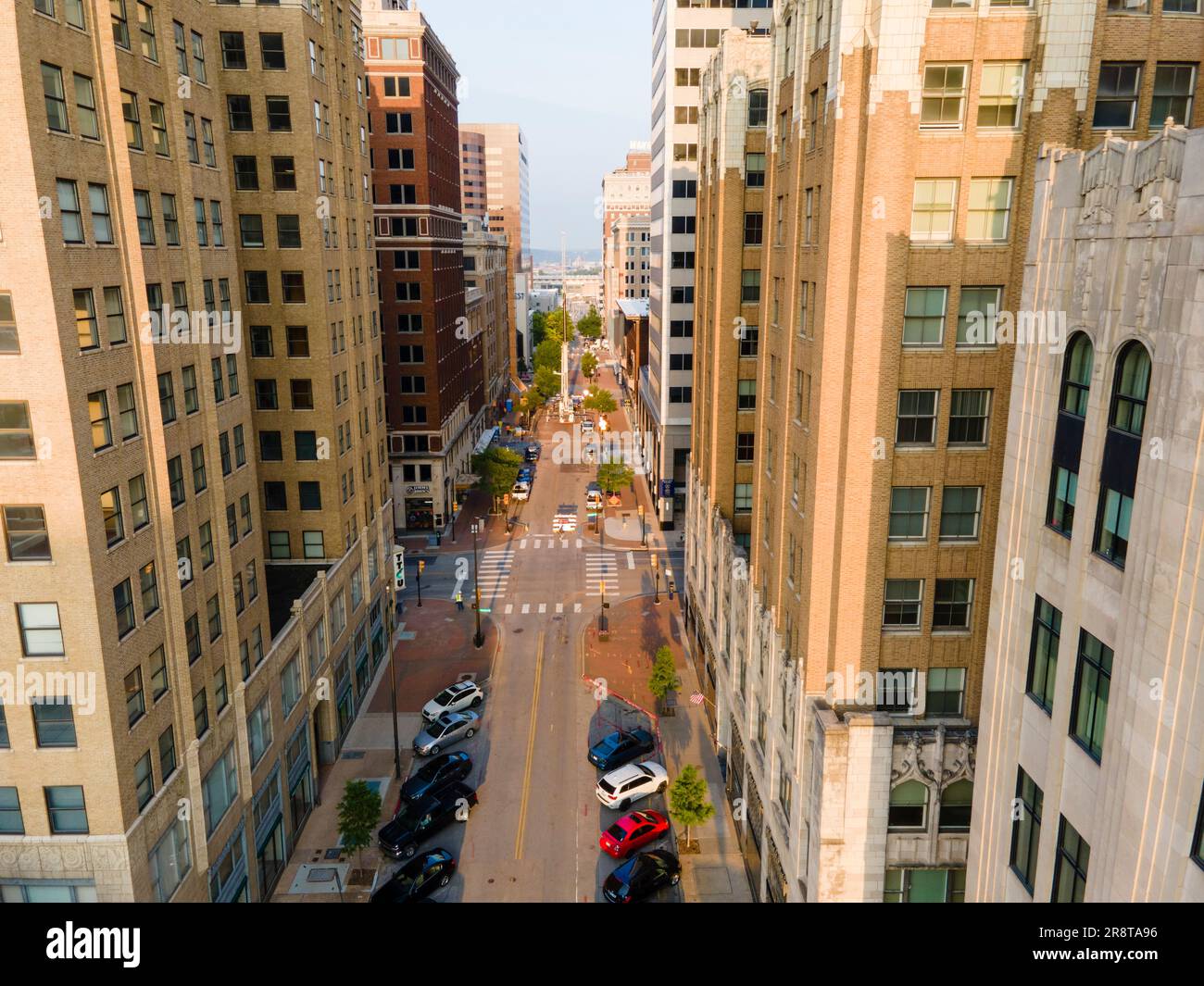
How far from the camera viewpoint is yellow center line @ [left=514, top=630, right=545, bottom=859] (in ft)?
118

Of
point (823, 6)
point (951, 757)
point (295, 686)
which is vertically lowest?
point (295, 686)

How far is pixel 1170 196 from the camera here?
45.2 feet

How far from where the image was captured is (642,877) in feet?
106

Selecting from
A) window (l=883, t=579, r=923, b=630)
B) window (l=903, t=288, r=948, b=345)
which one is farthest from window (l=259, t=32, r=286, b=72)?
window (l=883, t=579, r=923, b=630)

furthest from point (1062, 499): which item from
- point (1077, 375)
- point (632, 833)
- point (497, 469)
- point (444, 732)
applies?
point (497, 469)

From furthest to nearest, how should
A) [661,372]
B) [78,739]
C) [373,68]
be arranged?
1. [661,372]
2. [373,68]
3. [78,739]

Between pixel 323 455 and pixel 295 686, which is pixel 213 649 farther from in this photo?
pixel 323 455

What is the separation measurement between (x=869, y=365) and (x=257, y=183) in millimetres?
31897

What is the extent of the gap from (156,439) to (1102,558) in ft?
84.4

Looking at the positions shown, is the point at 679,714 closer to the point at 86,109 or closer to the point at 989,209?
the point at 989,209

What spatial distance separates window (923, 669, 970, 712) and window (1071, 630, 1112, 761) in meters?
10.8

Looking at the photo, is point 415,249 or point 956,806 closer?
point 956,806

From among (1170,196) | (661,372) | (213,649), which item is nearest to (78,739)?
(213,649)

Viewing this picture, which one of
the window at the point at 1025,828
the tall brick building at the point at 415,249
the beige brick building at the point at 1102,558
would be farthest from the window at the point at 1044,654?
the tall brick building at the point at 415,249
